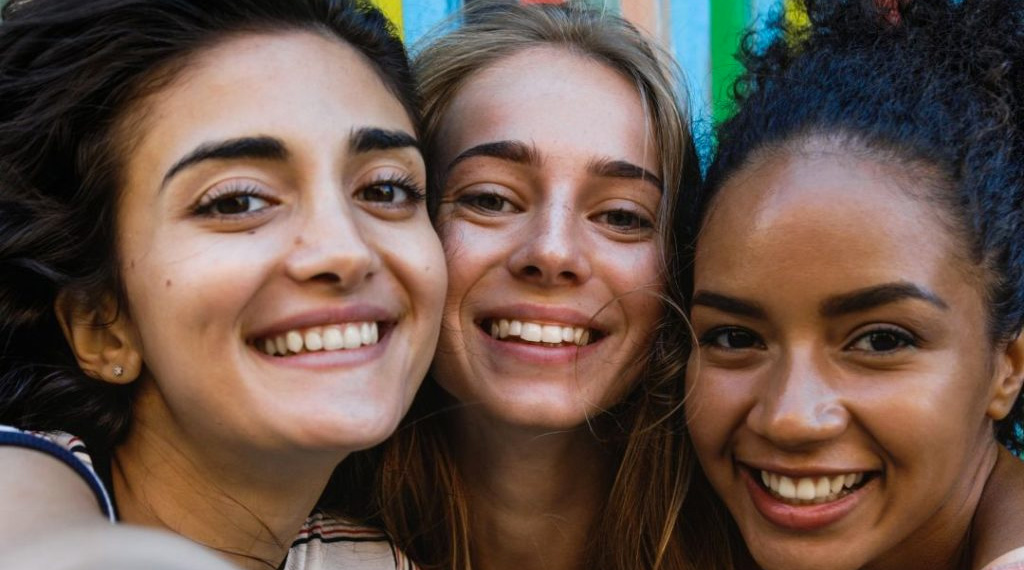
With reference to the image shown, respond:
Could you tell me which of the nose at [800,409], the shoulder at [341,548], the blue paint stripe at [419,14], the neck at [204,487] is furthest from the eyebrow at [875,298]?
the blue paint stripe at [419,14]

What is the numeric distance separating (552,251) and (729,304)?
37 cm

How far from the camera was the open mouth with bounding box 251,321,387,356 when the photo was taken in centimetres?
181

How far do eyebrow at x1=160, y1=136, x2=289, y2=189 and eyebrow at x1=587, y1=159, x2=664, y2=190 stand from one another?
75cm

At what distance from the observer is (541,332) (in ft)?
7.34

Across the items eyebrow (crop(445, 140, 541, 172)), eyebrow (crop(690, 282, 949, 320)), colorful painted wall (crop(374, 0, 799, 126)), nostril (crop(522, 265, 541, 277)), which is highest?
colorful painted wall (crop(374, 0, 799, 126))

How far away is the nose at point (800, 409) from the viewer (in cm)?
187

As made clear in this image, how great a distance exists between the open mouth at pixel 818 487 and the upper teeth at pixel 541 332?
19.8 inches

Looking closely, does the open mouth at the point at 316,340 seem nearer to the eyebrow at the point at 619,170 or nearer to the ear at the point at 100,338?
the ear at the point at 100,338

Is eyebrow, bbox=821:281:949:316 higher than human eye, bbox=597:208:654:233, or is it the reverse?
human eye, bbox=597:208:654:233

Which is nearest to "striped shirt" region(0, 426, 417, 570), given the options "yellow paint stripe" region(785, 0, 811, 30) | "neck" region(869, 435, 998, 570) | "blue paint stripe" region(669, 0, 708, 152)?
"neck" region(869, 435, 998, 570)

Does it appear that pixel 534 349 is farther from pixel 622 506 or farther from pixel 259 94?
pixel 259 94

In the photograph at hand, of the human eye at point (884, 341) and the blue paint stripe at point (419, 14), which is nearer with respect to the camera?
the human eye at point (884, 341)

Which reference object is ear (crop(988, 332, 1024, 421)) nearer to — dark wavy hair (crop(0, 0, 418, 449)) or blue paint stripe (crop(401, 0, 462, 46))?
dark wavy hair (crop(0, 0, 418, 449))

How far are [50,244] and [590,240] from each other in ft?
3.43
